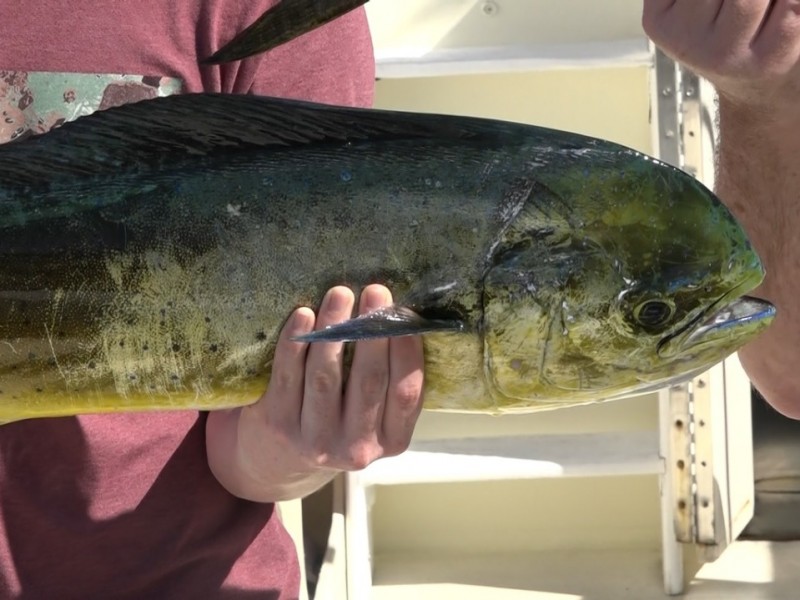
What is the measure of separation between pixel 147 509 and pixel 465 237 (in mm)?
892

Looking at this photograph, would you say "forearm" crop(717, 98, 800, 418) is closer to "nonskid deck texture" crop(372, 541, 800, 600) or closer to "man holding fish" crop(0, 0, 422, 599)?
"man holding fish" crop(0, 0, 422, 599)

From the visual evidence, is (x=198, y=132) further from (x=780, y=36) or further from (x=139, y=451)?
(x=780, y=36)

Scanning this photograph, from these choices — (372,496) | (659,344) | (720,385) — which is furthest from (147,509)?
(720,385)

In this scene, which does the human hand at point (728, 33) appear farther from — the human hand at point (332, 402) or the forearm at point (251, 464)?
the forearm at point (251, 464)

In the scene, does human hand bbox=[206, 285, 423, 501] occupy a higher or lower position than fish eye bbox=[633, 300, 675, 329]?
lower

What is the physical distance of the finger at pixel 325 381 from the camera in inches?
55.6

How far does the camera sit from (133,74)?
1.90 m

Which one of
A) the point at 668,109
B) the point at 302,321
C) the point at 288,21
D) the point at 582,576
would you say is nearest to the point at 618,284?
the point at 302,321

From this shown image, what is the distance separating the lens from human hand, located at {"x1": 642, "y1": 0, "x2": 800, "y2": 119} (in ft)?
5.52

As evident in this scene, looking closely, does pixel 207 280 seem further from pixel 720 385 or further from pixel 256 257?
pixel 720 385

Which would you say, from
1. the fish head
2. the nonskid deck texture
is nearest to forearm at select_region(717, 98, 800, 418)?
Answer: the fish head

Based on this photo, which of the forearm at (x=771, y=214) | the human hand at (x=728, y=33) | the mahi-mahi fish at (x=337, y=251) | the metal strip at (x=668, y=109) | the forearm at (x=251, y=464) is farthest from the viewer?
the metal strip at (x=668, y=109)

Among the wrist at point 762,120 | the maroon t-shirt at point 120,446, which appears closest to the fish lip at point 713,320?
the wrist at point 762,120

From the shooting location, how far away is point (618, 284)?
1.46 meters
